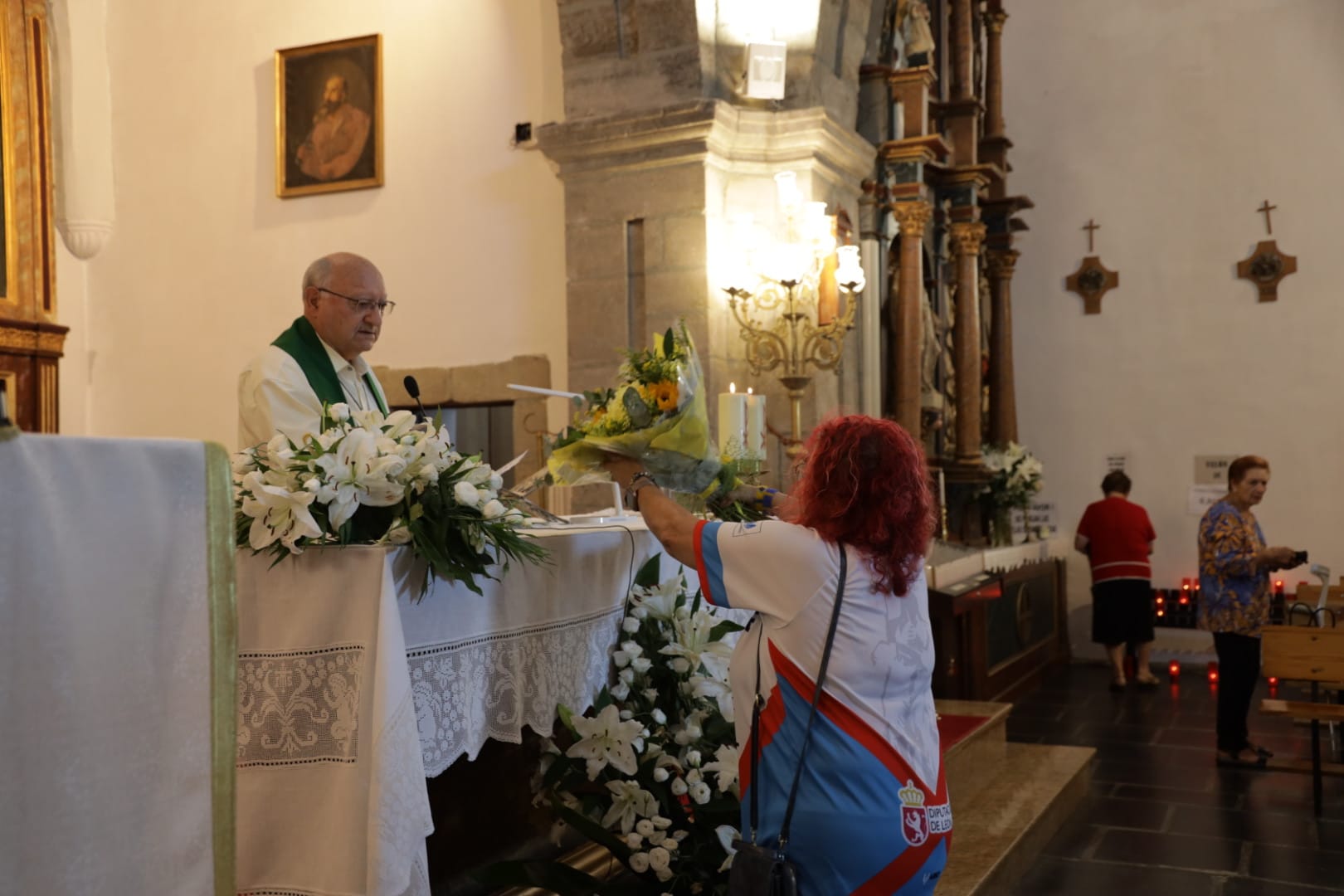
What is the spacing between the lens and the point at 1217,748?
689 cm

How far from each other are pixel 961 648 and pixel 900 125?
3.38 metres

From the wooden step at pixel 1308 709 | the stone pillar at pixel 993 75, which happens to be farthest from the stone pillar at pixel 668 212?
the stone pillar at pixel 993 75

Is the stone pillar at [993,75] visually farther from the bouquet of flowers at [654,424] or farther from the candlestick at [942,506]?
the bouquet of flowers at [654,424]

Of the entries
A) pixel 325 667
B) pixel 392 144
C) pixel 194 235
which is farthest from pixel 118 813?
pixel 194 235

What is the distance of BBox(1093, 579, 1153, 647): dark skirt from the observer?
9570 millimetres

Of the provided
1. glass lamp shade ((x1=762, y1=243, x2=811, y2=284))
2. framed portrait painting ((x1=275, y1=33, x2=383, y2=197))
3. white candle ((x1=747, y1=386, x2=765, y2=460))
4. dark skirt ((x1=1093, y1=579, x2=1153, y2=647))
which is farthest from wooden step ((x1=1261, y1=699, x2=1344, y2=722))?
framed portrait painting ((x1=275, y1=33, x2=383, y2=197))

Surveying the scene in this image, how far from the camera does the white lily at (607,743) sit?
9.48 ft

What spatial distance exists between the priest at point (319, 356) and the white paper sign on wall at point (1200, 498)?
29.4 ft

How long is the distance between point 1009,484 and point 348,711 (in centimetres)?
859

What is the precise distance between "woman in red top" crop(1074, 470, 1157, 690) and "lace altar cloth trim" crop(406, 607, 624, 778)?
740cm

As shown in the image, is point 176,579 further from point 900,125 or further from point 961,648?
point 900,125

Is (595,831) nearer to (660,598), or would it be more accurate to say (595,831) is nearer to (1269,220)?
(660,598)

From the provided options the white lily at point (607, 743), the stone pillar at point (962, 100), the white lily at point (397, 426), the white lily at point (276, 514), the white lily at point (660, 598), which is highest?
the stone pillar at point (962, 100)

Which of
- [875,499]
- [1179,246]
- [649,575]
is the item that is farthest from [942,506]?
Answer: [875,499]
